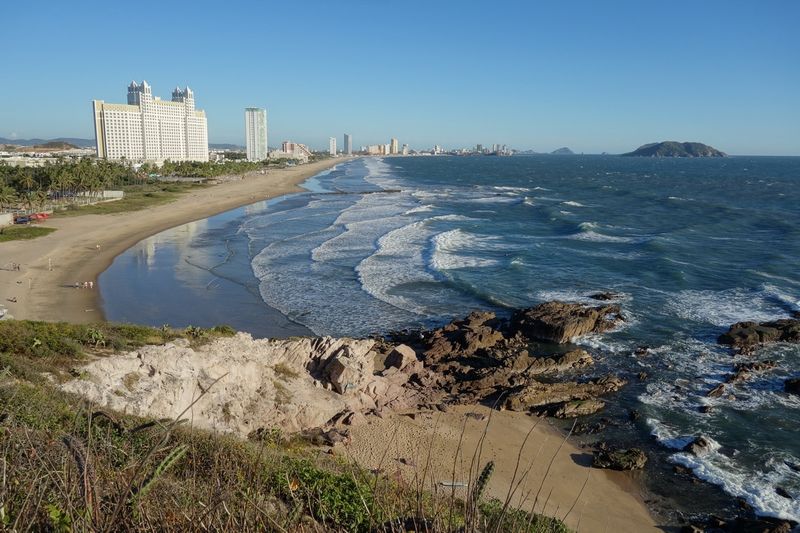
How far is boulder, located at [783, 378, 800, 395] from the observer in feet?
63.3

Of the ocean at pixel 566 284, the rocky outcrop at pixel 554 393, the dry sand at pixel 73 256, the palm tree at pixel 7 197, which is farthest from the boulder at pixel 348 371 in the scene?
the palm tree at pixel 7 197

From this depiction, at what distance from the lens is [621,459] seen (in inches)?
600

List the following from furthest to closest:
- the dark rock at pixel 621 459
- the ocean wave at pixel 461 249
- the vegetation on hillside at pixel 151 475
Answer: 1. the ocean wave at pixel 461 249
2. the dark rock at pixel 621 459
3. the vegetation on hillside at pixel 151 475

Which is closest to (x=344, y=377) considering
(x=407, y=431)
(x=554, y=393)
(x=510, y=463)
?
(x=407, y=431)

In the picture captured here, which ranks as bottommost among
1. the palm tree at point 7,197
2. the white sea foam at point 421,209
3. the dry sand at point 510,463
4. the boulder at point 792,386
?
the dry sand at point 510,463

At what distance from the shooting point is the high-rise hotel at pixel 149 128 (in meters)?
138

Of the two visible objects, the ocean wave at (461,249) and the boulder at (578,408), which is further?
the ocean wave at (461,249)

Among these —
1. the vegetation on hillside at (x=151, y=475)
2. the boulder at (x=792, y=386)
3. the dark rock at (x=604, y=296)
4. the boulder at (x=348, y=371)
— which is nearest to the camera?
the vegetation on hillside at (x=151, y=475)

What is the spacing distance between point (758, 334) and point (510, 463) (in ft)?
47.7

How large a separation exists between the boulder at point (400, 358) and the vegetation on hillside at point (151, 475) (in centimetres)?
571

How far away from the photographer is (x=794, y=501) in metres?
13.6

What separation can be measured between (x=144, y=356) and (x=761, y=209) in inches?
2800

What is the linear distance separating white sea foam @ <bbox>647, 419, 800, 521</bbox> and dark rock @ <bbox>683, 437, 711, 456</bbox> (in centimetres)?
10

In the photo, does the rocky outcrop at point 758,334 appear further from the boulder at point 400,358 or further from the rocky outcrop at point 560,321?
the boulder at point 400,358
